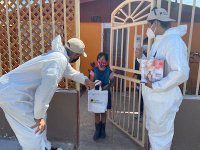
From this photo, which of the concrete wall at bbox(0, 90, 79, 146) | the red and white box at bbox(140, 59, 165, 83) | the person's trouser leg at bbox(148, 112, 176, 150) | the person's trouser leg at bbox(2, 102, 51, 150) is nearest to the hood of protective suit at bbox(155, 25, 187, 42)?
the red and white box at bbox(140, 59, 165, 83)

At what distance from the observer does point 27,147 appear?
282 cm

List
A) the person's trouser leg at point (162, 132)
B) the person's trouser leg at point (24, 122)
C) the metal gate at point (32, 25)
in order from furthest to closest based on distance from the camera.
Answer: the metal gate at point (32, 25) < the person's trouser leg at point (162, 132) < the person's trouser leg at point (24, 122)

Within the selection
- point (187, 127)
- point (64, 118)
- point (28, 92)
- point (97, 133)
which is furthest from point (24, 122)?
point (187, 127)

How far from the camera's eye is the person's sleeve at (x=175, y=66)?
259 centimetres

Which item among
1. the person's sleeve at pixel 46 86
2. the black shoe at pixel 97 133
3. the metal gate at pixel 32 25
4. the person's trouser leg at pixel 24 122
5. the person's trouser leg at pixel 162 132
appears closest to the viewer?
the person's sleeve at pixel 46 86

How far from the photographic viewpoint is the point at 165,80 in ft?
8.80

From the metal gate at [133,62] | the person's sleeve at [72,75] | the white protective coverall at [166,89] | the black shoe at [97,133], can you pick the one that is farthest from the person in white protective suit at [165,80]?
the black shoe at [97,133]

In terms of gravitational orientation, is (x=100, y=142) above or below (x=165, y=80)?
below

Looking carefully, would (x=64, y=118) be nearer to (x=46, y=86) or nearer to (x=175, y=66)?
(x=46, y=86)

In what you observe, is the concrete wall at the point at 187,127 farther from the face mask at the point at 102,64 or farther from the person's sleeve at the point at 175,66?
the face mask at the point at 102,64

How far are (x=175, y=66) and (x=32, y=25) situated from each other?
2364 mm

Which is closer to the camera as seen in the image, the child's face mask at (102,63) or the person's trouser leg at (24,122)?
the person's trouser leg at (24,122)

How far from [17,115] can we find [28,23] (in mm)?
1671

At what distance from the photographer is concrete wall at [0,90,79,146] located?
3.80 metres
